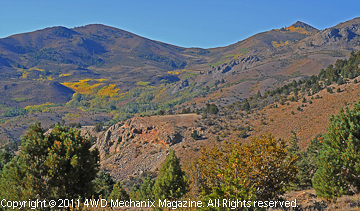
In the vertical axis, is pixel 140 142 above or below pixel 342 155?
below

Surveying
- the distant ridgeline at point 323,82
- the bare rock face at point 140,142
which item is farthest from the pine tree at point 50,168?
the distant ridgeline at point 323,82

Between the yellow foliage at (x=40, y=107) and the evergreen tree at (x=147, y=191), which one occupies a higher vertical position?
the yellow foliage at (x=40, y=107)

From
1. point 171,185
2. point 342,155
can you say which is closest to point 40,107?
point 171,185

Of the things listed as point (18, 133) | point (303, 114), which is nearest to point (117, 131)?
point (303, 114)

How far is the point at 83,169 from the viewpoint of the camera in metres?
13.6

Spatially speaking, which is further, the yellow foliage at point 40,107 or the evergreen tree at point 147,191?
the yellow foliage at point 40,107

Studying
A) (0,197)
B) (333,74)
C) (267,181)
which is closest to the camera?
(267,181)

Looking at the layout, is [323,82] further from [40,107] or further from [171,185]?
[40,107]

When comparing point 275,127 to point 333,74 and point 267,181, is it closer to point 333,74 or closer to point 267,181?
point 333,74

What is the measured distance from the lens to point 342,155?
12.4m

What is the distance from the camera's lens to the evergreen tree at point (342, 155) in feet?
39.9

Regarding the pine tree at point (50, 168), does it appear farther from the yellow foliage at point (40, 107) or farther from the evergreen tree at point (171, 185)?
the yellow foliage at point (40, 107)

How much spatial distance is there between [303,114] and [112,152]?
37.6m

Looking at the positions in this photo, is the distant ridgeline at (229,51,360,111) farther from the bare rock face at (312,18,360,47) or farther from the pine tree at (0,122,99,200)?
the bare rock face at (312,18,360,47)
